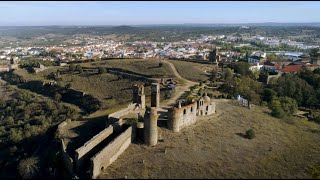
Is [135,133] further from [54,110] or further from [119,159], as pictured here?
[54,110]

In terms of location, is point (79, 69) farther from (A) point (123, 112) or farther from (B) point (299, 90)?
(B) point (299, 90)

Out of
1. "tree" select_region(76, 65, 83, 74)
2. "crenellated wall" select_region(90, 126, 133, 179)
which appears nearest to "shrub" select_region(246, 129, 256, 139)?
"crenellated wall" select_region(90, 126, 133, 179)

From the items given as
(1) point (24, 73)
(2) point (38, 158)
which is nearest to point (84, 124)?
(2) point (38, 158)

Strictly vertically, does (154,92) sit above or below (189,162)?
above

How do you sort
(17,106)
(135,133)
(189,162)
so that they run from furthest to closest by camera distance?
(17,106) → (135,133) → (189,162)

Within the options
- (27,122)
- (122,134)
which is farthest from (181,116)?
(27,122)

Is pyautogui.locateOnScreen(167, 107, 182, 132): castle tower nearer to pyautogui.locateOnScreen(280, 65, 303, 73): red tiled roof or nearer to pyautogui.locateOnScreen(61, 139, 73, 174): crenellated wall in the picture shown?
pyautogui.locateOnScreen(61, 139, 73, 174): crenellated wall
